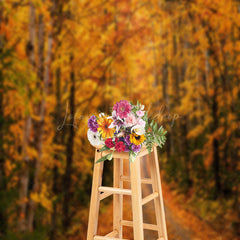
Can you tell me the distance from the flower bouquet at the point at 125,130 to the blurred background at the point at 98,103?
2.28m

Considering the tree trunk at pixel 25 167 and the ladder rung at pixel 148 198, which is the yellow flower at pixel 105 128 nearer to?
the ladder rung at pixel 148 198

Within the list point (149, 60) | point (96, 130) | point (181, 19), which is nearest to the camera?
point (96, 130)

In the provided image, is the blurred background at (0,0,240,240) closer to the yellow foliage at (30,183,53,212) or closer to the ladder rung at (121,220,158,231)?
the yellow foliage at (30,183,53,212)

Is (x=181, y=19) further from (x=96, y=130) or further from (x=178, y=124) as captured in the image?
(x=96, y=130)

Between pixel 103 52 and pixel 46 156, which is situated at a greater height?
pixel 103 52

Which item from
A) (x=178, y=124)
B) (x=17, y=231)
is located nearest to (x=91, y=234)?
(x=17, y=231)

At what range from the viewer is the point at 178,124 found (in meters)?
7.67

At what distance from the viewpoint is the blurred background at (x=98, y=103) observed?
4859mm

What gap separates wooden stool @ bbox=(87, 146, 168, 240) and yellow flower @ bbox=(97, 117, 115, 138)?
5.8 inches

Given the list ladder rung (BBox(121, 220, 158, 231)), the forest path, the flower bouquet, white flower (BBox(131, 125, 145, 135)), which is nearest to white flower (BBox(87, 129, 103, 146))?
the flower bouquet

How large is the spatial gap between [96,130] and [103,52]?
4420mm

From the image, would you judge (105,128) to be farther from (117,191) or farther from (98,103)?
(98,103)

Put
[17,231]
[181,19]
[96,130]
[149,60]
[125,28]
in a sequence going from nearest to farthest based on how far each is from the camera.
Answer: [96,130]
[17,231]
[125,28]
[181,19]
[149,60]

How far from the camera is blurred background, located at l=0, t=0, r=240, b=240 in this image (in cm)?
486
